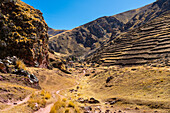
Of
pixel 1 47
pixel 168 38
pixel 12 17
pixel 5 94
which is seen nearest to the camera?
pixel 5 94

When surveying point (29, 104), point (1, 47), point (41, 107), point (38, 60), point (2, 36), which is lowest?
point (41, 107)

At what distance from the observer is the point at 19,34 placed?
31.4 meters

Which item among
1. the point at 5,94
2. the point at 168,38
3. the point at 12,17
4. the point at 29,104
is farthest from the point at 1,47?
the point at 168,38

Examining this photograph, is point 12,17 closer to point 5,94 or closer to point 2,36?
point 2,36

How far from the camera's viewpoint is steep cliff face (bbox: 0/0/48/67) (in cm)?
2736

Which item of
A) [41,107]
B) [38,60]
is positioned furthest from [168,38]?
[41,107]

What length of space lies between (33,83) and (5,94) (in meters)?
8.75

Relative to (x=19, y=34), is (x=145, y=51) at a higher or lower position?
lower

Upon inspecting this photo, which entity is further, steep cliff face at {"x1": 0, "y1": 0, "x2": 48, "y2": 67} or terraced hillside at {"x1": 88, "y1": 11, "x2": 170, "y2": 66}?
terraced hillside at {"x1": 88, "y1": 11, "x2": 170, "y2": 66}

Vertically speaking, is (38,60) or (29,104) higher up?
(38,60)

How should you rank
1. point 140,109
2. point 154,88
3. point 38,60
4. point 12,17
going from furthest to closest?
1. point 38,60
2. point 12,17
3. point 154,88
4. point 140,109

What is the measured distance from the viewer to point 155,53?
51469mm

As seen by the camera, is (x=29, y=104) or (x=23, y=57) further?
(x=23, y=57)

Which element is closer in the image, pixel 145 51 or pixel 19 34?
pixel 19 34
